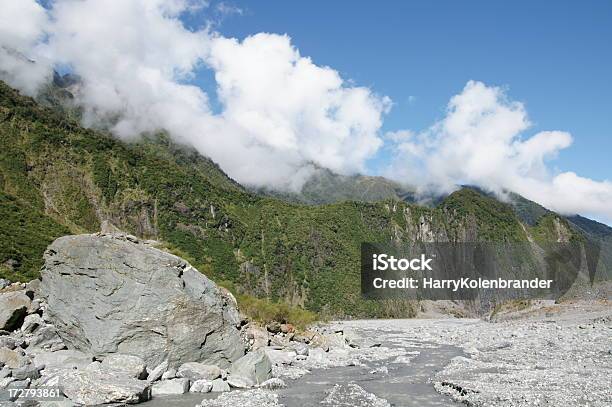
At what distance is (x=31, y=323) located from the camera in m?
24.3

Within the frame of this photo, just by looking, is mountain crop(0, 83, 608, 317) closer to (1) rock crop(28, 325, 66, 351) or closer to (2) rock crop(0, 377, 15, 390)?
(1) rock crop(28, 325, 66, 351)

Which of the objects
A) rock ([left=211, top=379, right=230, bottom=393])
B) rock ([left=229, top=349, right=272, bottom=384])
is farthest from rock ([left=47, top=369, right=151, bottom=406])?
rock ([left=229, top=349, right=272, bottom=384])

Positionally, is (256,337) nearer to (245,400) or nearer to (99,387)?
(245,400)

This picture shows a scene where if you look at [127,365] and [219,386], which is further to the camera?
[219,386]

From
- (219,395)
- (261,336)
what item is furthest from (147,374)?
(261,336)

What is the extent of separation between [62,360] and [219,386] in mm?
6750

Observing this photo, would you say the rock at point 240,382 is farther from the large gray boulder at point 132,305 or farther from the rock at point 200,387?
the large gray boulder at point 132,305

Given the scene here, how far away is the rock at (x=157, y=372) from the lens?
20109 millimetres

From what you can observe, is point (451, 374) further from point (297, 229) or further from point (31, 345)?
point (297, 229)

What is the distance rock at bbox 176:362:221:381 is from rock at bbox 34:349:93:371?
3923mm

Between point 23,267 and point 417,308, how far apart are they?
480 ft

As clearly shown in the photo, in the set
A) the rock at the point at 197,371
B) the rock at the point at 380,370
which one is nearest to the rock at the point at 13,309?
the rock at the point at 197,371

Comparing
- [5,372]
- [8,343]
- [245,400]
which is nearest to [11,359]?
[5,372]

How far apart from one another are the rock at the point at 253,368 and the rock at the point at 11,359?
27.8 feet
